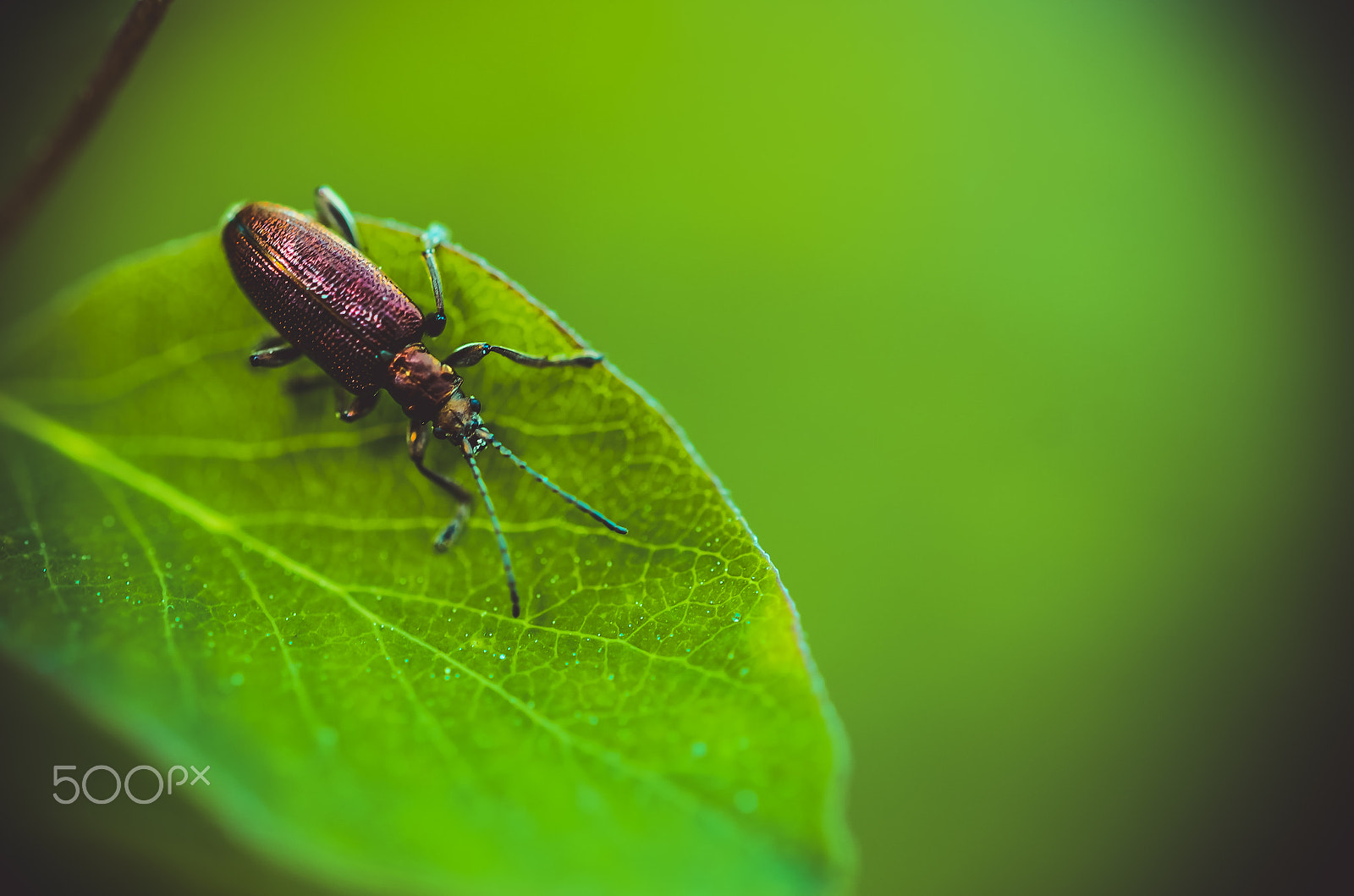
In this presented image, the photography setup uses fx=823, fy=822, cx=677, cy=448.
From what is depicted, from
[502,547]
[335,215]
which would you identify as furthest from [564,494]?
[335,215]

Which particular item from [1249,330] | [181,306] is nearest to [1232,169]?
[1249,330]

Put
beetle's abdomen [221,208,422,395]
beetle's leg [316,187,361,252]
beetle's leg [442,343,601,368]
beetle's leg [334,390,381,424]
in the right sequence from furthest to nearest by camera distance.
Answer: beetle's leg [316,187,361,252]
beetle's abdomen [221,208,422,395]
beetle's leg [334,390,381,424]
beetle's leg [442,343,601,368]

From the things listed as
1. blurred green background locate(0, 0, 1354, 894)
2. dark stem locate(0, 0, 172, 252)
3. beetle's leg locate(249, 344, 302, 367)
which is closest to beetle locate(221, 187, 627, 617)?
beetle's leg locate(249, 344, 302, 367)

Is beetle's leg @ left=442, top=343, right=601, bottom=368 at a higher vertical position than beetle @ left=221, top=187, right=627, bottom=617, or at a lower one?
higher

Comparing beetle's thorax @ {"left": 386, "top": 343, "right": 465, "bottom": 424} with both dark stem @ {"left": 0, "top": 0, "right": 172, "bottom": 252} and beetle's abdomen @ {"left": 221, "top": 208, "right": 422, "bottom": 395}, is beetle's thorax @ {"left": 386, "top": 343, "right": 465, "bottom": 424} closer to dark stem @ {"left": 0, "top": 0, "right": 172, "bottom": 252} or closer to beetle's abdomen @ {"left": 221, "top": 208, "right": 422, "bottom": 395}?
beetle's abdomen @ {"left": 221, "top": 208, "right": 422, "bottom": 395}

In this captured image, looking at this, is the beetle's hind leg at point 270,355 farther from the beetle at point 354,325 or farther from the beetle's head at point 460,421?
the beetle's head at point 460,421

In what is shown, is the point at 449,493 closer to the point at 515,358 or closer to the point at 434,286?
the point at 515,358

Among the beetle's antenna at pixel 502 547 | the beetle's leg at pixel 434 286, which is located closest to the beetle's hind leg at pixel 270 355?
the beetle's leg at pixel 434 286
